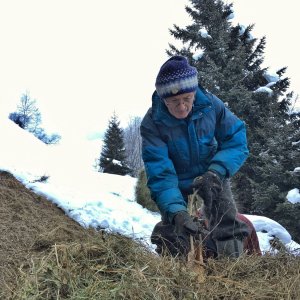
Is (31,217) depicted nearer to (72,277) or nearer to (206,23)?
(72,277)

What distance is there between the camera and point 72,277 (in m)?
1.63

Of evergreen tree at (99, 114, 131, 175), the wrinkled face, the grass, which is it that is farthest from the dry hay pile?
evergreen tree at (99, 114, 131, 175)

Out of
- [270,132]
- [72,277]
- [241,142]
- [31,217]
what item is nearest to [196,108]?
[241,142]

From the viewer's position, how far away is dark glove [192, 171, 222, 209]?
8.47ft

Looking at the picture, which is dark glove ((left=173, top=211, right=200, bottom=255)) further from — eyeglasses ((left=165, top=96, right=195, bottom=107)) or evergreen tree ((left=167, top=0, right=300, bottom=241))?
evergreen tree ((left=167, top=0, right=300, bottom=241))

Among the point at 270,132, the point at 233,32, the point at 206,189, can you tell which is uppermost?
the point at 233,32

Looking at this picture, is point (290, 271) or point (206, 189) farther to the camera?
point (206, 189)

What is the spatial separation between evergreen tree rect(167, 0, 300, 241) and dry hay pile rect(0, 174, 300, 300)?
9648 mm

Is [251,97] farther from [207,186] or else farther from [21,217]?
[207,186]

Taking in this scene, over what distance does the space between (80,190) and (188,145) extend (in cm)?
589

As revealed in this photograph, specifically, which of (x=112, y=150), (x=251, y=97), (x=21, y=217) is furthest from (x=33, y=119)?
(x=21, y=217)

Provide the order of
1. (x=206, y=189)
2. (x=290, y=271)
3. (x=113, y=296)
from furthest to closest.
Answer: (x=206, y=189)
(x=290, y=271)
(x=113, y=296)

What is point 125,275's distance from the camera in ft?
5.47

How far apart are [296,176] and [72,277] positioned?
419 inches
